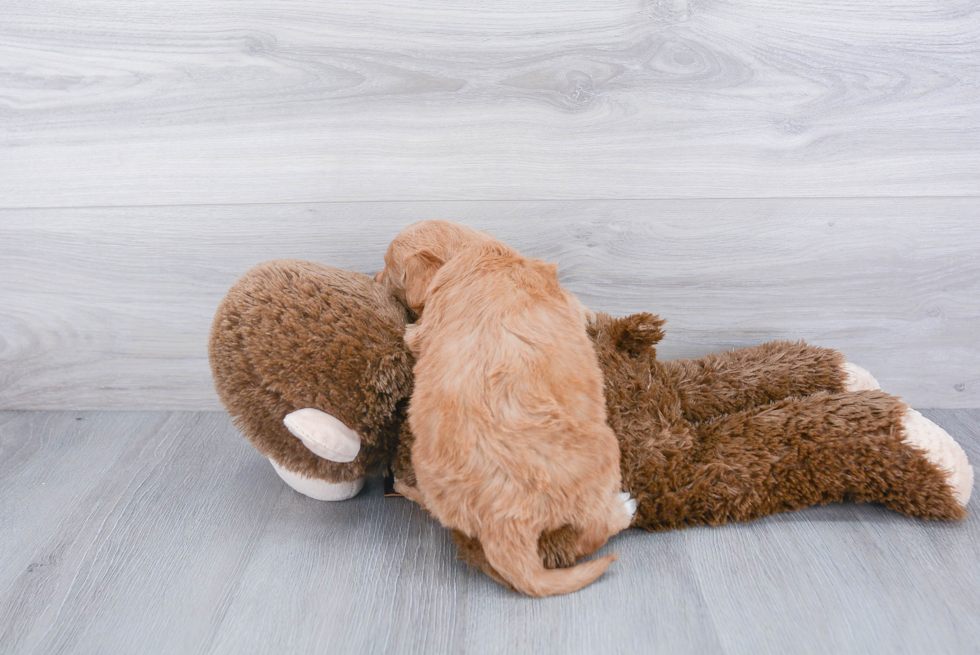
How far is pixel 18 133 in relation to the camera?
1.05 meters

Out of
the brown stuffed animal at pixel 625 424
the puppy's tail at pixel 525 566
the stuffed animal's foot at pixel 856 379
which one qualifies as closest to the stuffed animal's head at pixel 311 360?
the brown stuffed animal at pixel 625 424

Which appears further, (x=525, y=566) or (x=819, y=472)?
(x=819, y=472)

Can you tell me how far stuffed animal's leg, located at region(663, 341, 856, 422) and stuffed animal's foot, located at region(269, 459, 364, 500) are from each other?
0.51 metres

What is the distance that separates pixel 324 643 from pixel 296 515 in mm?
252

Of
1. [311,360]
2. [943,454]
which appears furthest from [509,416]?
[943,454]

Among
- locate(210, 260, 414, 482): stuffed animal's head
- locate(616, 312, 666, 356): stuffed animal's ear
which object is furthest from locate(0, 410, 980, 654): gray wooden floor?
locate(616, 312, 666, 356): stuffed animal's ear

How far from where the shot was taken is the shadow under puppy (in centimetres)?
72

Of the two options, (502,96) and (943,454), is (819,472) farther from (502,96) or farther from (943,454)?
(502,96)

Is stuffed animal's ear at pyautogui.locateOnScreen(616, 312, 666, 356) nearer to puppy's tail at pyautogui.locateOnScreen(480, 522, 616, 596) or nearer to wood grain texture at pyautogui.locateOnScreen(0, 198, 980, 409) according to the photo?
wood grain texture at pyautogui.locateOnScreen(0, 198, 980, 409)

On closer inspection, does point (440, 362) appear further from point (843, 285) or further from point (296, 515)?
point (843, 285)

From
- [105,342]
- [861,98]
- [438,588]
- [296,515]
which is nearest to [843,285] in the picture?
[861,98]

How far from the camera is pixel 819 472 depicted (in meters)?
0.86

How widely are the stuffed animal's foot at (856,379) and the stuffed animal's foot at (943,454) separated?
119mm

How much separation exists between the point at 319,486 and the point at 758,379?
2.20ft
